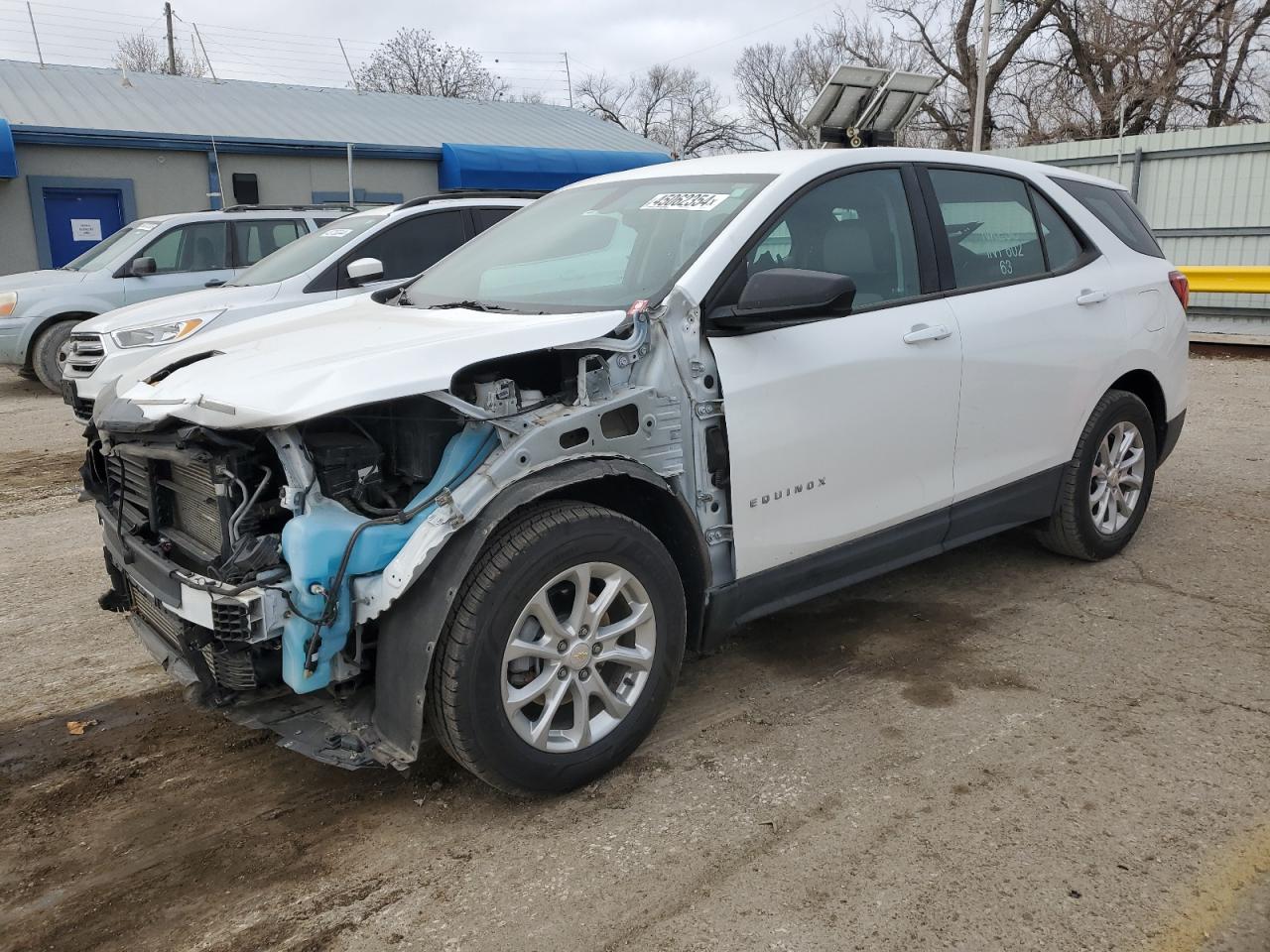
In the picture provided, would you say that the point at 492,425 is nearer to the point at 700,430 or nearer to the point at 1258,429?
the point at 700,430

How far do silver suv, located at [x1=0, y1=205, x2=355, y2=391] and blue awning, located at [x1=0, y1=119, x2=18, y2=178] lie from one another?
7.05m

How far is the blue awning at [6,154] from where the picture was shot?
16.7 metres

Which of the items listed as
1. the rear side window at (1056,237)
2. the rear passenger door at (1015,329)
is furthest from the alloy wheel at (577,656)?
the rear side window at (1056,237)

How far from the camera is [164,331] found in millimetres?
7809

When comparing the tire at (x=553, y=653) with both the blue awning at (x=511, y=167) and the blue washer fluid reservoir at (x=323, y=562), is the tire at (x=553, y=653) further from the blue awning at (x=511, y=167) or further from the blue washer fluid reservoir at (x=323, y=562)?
the blue awning at (x=511, y=167)

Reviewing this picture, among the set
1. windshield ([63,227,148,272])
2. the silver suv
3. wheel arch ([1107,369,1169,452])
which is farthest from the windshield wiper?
windshield ([63,227,148,272])

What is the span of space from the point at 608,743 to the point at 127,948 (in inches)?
52.5

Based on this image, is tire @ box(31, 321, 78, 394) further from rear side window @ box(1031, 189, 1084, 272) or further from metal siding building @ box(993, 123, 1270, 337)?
metal siding building @ box(993, 123, 1270, 337)

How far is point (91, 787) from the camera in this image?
10.6ft

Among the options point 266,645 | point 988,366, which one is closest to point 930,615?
point 988,366

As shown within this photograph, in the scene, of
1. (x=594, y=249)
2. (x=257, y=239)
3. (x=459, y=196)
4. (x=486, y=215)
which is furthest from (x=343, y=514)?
(x=257, y=239)

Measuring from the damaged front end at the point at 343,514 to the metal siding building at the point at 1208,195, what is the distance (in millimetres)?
12604

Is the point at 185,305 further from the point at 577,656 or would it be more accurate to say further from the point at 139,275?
the point at 577,656

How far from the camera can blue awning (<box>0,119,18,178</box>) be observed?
16.7 m
